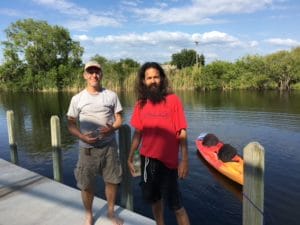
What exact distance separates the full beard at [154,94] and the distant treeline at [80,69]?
4054 cm

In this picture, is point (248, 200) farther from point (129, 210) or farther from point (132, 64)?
point (132, 64)

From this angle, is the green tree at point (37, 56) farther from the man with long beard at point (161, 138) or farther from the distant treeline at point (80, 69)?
the man with long beard at point (161, 138)

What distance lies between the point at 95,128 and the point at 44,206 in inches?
66.1

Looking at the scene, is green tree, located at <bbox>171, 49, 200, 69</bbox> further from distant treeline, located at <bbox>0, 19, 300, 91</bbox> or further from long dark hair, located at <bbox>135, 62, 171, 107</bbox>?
long dark hair, located at <bbox>135, 62, 171, 107</bbox>

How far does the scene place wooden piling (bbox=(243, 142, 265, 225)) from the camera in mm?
3094

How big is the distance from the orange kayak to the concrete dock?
4.95 meters

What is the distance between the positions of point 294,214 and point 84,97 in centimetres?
568

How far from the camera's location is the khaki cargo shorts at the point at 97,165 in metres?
3.98

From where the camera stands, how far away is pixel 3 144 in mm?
13727

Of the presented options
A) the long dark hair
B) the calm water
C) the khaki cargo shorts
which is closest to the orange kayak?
the calm water

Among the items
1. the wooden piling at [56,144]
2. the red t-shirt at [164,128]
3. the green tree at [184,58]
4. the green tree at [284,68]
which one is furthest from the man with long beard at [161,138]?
the green tree at [184,58]

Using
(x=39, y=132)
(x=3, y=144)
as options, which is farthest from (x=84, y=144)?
(x=39, y=132)

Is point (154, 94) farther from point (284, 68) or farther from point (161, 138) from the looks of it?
point (284, 68)

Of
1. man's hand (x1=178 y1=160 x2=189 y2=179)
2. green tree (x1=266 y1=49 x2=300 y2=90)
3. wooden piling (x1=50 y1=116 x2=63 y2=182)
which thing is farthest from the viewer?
green tree (x1=266 y1=49 x2=300 y2=90)
